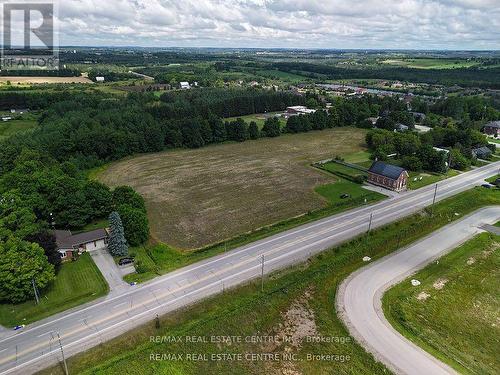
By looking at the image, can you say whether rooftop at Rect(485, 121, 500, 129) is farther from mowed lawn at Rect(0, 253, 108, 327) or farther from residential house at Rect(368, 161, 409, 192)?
mowed lawn at Rect(0, 253, 108, 327)

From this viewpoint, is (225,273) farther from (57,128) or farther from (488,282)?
(57,128)

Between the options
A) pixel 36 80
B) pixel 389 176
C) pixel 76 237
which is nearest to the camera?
pixel 76 237

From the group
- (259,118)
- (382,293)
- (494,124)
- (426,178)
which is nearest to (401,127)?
(494,124)

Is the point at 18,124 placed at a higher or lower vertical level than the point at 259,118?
lower

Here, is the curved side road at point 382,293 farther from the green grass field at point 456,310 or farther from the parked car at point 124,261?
the parked car at point 124,261

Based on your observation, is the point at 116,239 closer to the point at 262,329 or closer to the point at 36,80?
the point at 262,329

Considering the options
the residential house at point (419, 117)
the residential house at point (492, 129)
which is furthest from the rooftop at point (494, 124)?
the residential house at point (419, 117)
